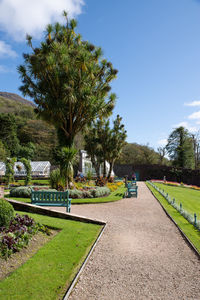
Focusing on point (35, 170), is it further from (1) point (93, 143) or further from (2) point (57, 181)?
(2) point (57, 181)

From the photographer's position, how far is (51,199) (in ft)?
31.6

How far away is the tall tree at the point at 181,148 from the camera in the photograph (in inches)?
1649

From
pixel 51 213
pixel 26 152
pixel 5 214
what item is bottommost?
pixel 51 213

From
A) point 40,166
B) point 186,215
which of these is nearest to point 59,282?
point 186,215

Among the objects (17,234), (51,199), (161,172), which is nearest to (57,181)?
(51,199)

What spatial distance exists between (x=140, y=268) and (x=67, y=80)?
1258 centimetres

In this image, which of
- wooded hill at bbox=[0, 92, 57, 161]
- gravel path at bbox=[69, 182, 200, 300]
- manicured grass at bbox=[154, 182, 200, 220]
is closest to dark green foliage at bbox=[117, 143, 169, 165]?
wooded hill at bbox=[0, 92, 57, 161]

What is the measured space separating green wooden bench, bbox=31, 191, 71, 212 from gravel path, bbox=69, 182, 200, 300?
8.79ft

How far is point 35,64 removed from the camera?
14062 millimetres

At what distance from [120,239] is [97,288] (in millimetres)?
2499

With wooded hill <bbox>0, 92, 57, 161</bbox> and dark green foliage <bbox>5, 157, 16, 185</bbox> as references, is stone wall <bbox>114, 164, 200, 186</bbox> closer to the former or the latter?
wooded hill <bbox>0, 92, 57, 161</bbox>

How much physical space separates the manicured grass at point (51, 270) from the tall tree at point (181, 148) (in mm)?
39442

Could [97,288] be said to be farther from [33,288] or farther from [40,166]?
[40,166]

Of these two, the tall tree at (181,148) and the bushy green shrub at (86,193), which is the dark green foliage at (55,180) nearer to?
the bushy green shrub at (86,193)
